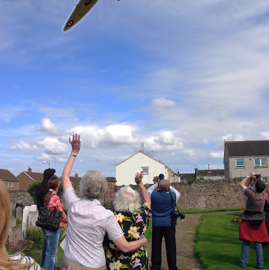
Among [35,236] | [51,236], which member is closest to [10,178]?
[35,236]

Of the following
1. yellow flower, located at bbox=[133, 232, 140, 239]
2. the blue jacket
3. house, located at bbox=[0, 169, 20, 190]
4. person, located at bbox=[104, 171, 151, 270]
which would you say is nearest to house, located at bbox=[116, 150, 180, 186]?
house, located at bbox=[0, 169, 20, 190]

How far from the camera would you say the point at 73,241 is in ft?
11.4

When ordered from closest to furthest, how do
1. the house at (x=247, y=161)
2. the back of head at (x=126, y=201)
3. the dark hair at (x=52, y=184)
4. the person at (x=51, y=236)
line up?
the back of head at (x=126, y=201), the person at (x=51, y=236), the dark hair at (x=52, y=184), the house at (x=247, y=161)

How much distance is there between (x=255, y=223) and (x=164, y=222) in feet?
6.27

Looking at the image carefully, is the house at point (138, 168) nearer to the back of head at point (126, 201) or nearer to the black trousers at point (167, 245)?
the black trousers at point (167, 245)

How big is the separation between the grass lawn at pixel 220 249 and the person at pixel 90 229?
13.1 feet

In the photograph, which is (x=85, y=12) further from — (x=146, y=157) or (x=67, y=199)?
(x=146, y=157)

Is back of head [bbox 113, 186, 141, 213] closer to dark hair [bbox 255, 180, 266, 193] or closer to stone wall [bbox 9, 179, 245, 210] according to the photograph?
dark hair [bbox 255, 180, 266, 193]

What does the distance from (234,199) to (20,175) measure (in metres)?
54.2

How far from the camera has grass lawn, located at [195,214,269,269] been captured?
22.4 ft

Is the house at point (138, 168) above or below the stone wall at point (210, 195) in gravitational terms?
above

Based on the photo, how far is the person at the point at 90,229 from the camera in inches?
133

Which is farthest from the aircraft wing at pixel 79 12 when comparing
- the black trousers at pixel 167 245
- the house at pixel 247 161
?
the house at pixel 247 161

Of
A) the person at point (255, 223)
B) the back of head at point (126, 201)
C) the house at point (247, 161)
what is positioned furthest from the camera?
the house at point (247, 161)
